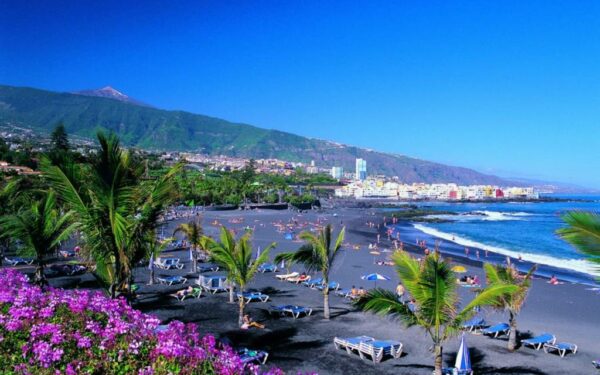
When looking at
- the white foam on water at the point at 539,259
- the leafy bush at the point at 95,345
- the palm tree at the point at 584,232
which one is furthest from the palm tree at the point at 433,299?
the white foam on water at the point at 539,259

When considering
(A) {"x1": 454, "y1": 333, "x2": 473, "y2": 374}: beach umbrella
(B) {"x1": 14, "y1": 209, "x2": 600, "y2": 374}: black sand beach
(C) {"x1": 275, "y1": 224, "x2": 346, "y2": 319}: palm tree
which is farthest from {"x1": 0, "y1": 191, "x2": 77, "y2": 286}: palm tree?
(A) {"x1": 454, "y1": 333, "x2": 473, "y2": 374}: beach umbrella

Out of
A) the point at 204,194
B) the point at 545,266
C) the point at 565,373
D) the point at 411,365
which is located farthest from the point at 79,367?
the point at 204,194

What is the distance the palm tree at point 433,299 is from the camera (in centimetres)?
730

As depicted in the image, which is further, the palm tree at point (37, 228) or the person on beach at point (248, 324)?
the person on beach at point (248, 324)

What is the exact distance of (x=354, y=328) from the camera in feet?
44.2

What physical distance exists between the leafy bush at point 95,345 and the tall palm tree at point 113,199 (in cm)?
196

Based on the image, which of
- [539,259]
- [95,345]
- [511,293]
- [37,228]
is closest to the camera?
[95,345]

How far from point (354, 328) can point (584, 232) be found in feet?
33.5

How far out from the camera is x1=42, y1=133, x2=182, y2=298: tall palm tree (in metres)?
5.73

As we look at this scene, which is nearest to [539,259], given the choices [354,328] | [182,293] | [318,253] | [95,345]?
[354,328]

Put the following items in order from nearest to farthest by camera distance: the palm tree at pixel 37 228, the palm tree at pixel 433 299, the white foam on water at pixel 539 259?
the palm tree at pixel 433 299 → the palm tree at pixel 37 228 → the white foam on water at pixel 539 259

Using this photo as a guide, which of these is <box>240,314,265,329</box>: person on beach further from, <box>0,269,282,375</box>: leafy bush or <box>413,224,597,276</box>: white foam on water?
<box>413,224,597,276</box>: white foam on water

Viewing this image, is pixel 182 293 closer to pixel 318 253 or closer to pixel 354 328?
pixel 318 253

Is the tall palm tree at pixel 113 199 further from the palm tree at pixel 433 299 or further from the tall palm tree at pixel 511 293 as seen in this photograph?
the tall palm tree at pixel 511 293
